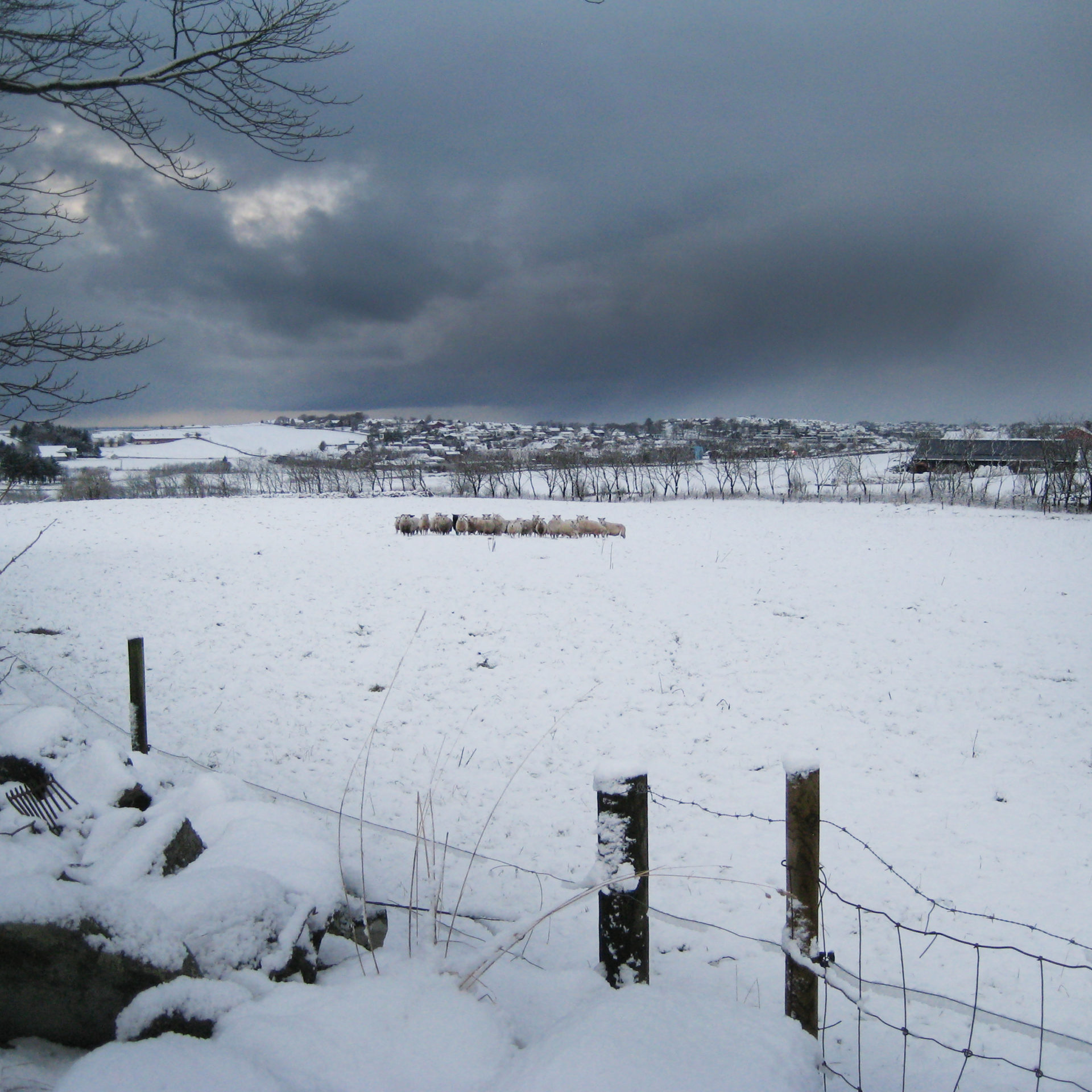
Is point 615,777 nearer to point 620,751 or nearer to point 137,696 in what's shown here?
point 620,751

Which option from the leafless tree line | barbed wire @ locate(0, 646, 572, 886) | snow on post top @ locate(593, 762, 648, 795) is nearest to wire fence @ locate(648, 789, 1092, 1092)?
snow on post top @ locate(593, 762, 648, 795)

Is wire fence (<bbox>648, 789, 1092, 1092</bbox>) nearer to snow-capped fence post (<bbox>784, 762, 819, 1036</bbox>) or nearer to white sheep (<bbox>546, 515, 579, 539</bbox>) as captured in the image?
snow-capped fence post (<bbox>784, 762, 819, 1036</bbox>)

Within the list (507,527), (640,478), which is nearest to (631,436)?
(640,478)

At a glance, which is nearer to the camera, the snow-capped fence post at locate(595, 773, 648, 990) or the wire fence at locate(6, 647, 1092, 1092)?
the snow-capped fence post at locate(595, 773, 648, 990)

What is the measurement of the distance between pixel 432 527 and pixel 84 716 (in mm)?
13952

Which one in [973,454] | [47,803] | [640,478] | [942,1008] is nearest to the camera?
[47,803]

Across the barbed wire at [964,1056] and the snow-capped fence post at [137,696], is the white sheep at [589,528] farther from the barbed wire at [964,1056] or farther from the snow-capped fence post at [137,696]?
the barbed wire at [964,1056]

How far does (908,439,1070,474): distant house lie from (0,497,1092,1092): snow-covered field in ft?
120

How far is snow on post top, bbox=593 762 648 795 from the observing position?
2473 millimetres

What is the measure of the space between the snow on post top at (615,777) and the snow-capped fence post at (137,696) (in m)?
5.15

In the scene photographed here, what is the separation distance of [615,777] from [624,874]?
1.25 feet

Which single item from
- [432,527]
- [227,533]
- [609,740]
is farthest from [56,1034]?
[227,533]

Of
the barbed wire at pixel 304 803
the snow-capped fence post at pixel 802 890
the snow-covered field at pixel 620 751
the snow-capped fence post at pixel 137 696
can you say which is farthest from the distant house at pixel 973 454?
the snow-capped fence post at pixel 137 696

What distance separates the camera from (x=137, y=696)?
19.5 feet
